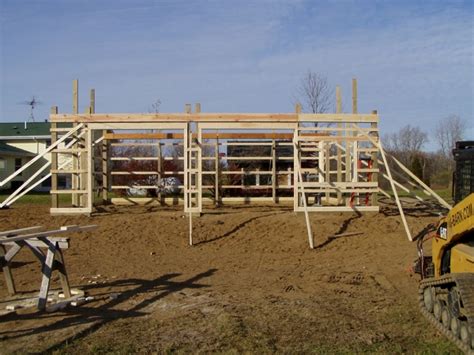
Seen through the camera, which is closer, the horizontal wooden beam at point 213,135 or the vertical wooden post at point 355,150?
the vertical wooden post at point 355,150

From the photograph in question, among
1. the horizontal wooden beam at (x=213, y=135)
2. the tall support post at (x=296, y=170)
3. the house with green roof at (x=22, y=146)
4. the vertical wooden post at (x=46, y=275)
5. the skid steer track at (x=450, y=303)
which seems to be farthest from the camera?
the house with green roof at (x=22, y=146)

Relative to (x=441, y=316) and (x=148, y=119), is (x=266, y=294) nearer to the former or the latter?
(x=441, y=316)

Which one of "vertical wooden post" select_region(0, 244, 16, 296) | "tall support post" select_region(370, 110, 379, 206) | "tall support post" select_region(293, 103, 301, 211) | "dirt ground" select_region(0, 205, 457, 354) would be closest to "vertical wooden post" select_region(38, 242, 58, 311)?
"dirt ground" select_region(0, 205, 457, 354)

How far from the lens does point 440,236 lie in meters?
6.75

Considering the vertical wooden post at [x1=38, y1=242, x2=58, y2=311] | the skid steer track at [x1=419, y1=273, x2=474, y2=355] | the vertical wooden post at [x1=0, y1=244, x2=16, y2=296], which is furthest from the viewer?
the vertical wooden post at [x1=0, y1=244, x2=16, y2=296]

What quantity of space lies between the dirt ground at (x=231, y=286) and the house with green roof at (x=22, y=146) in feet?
93.1

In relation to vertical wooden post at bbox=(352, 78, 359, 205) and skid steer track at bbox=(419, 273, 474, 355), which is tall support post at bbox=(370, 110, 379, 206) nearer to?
vertical wooden post at bbox=(352, 78, 359, 205)

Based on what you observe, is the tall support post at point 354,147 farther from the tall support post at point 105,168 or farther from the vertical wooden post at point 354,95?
the tall support post at point 105,168

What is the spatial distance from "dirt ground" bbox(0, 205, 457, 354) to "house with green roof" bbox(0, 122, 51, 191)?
1118 inches

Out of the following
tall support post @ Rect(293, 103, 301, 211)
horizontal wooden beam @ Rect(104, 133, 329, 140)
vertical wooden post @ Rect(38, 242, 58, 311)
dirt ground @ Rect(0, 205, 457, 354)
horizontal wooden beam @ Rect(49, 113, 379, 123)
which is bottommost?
dirt ground @ Rect(0, 205, 457, 354)

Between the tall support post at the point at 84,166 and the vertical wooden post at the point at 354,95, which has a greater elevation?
the vertical wooden post at the point at 354,95

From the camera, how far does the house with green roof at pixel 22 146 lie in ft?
139

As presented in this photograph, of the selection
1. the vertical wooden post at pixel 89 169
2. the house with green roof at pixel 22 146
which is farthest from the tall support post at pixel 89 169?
the house with green roof at pixel 22 146

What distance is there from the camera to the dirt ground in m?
5.95
